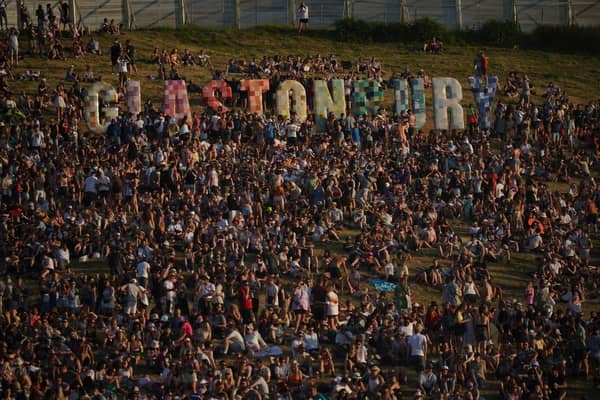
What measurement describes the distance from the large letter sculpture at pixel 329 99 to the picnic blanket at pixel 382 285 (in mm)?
13844

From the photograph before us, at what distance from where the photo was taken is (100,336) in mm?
31297

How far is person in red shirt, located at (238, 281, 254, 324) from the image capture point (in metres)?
32.5

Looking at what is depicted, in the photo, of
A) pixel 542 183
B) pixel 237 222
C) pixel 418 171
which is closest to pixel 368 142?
pixel 418 171

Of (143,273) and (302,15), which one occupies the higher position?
(302,15)

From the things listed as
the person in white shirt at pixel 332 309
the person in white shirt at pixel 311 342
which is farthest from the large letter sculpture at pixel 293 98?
the person in white shirt at pixel 311 342

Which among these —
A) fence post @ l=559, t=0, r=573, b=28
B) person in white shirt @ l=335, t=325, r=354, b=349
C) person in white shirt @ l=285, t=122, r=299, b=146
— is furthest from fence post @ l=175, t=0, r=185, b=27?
person in white shirt @ l=335, t=325, r=354, b=349

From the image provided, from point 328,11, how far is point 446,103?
13.3 m

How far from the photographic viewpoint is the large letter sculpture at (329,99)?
4909 centimetres

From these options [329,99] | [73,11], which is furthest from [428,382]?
[73,11]

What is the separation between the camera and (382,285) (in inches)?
1403

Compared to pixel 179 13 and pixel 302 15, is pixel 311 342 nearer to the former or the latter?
pixel 302 15

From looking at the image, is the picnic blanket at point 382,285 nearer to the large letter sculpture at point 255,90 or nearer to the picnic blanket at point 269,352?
the picnic blanket at point 269,352

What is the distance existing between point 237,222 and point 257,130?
26.2 ft

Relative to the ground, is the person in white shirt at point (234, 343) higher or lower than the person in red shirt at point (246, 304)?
lower
